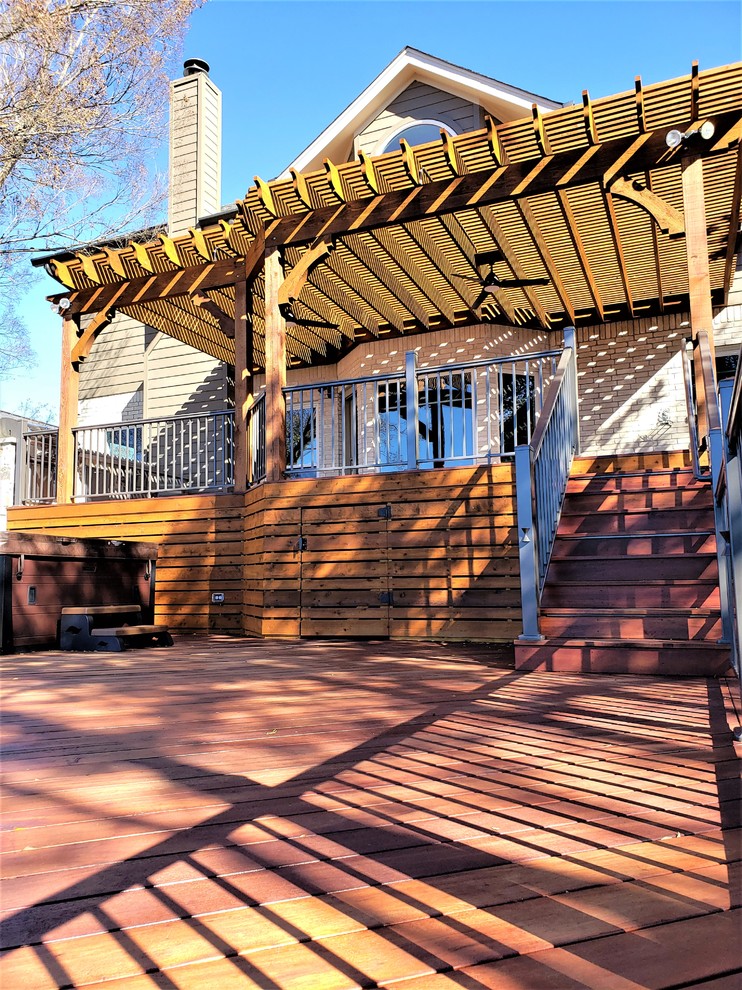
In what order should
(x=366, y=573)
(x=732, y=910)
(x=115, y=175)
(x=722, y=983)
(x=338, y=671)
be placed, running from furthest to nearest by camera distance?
(x=115, y=175), (x=366, y=573), (x=338, y=671), (x=732, y=910), (x=722, y=983)

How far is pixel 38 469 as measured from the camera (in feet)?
31.8

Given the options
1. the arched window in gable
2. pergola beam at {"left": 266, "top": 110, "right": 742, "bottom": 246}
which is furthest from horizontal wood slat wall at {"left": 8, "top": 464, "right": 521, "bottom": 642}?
the arched window in gable

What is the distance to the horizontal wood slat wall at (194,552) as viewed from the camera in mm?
7852

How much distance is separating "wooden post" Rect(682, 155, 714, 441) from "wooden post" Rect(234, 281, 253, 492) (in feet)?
14.7

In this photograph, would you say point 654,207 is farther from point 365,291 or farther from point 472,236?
point 365,291

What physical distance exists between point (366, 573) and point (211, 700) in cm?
327

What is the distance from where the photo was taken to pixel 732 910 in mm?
1154

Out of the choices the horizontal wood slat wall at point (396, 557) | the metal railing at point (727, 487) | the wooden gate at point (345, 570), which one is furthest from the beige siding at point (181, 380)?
the metal railing at point (727, 487)

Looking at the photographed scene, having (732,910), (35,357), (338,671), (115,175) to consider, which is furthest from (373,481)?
(35,357)

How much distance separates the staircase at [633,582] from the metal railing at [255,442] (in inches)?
134

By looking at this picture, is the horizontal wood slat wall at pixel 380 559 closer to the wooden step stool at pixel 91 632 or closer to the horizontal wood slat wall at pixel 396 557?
the horizontal wood slat wall at pixel 396 557

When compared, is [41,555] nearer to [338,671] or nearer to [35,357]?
[338,671]

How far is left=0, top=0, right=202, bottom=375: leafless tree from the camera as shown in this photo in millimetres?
9617

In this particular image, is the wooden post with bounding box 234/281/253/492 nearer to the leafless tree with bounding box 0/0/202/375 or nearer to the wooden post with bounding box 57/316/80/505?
the wooden post with bounding box 57/316/80/505
